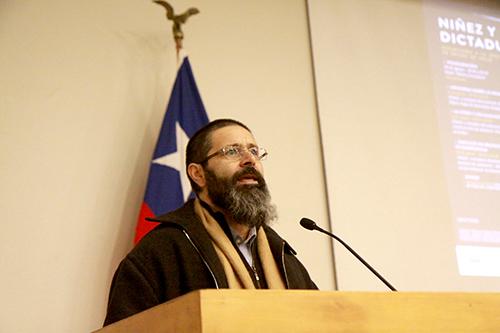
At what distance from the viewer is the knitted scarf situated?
2.43 metres

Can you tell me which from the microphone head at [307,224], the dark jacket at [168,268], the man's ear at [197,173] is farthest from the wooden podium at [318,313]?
the man's ear at [197,173]

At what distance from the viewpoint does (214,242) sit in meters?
2.55

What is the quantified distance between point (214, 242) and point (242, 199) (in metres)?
0.22

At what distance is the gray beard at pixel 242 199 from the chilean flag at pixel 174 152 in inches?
25.8

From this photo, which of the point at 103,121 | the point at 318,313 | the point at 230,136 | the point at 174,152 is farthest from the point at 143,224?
the point at 318,313

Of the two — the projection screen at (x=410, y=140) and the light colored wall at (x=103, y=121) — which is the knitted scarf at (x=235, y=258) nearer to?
the light colored wall at (x=103, y=121)

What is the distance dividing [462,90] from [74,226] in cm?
245

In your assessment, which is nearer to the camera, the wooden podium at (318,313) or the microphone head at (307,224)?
the wooden podium at (318,313)

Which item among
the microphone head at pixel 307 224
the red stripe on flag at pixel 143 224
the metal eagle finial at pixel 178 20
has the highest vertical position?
the metal eagle finial at pixel 178 20

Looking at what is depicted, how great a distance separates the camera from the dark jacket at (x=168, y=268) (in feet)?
7.41

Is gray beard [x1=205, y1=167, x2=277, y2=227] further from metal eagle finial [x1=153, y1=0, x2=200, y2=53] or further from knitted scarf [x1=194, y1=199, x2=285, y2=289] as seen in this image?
metal eagle finial [x1=153, y1=0, x2=200, y2=53]

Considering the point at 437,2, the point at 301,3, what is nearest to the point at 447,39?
the point at 437,2

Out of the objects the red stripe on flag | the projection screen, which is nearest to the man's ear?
the red stripe on flag

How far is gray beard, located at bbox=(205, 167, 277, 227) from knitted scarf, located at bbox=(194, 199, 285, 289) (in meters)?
0.07
